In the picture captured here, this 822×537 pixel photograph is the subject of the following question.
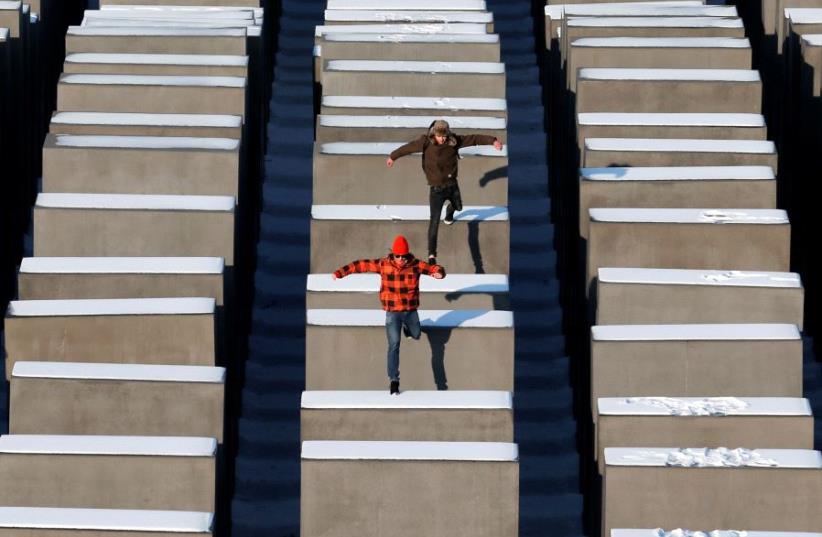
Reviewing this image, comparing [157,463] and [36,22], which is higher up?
[36,22]

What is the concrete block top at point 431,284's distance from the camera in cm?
3362

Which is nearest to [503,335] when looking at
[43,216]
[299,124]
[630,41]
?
[43,216]

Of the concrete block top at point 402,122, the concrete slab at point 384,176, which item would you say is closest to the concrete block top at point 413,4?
the concrete block top at point 402,122

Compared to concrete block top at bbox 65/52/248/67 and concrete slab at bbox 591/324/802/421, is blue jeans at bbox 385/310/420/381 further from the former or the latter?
concrete block top at bbox 65/52/248/67

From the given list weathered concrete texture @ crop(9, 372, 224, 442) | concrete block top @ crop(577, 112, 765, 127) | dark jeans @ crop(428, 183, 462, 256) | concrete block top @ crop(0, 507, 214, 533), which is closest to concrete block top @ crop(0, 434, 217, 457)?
concrete block top @ crop(0, 507, 214, 533)

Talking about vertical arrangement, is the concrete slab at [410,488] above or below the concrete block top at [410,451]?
below

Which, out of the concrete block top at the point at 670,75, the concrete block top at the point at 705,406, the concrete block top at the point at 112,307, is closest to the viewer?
the concrete block top at the point at 705,406

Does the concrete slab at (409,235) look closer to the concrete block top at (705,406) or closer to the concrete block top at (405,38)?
the concrete block top at (705,406)

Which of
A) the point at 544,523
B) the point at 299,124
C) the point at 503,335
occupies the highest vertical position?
the point at 299,124

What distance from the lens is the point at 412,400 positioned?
31234 mm

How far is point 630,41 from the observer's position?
1615 inches

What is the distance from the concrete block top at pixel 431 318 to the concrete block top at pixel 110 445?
9.47ft

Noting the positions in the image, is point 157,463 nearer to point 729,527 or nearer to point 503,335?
point 503,335

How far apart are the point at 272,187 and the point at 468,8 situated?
5.78 meters
